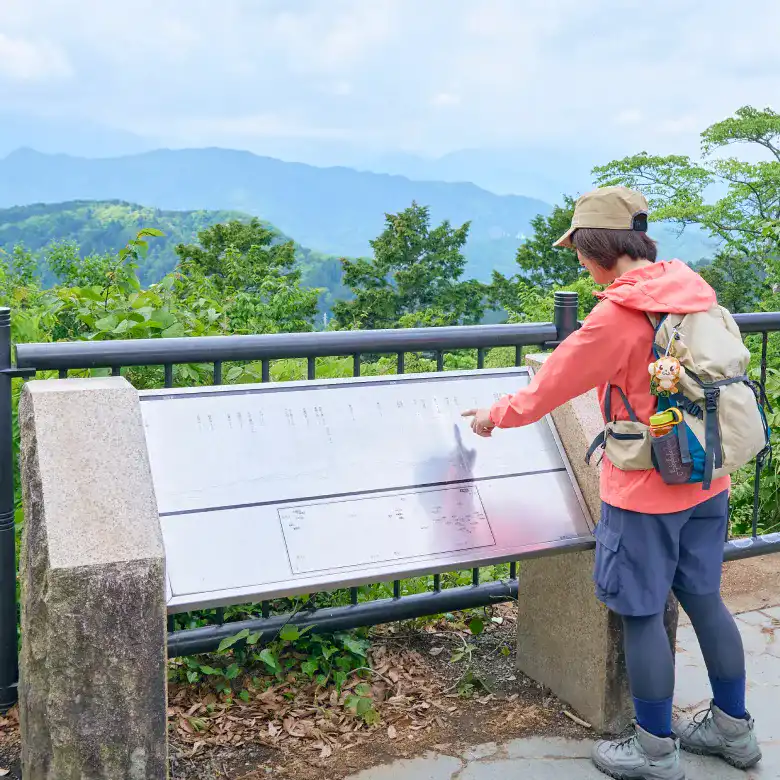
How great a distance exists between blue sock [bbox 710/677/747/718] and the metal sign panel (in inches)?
24.9

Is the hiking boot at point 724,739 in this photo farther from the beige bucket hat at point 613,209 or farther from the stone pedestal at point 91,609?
the stone pedestal at point 91,609

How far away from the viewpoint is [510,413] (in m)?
3.04

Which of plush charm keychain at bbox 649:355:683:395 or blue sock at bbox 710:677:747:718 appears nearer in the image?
plush charm keychain at bbox 649:355:683:395

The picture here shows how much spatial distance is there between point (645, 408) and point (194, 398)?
1.37 m

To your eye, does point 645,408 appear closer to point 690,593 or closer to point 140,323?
point 690,593

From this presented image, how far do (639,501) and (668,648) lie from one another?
499 mm

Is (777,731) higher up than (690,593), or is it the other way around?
(690,593)

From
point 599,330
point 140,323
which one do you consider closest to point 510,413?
point 599,330

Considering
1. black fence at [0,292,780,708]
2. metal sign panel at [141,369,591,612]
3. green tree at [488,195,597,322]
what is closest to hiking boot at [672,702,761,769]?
metal sign panel at [141,369,591,612]

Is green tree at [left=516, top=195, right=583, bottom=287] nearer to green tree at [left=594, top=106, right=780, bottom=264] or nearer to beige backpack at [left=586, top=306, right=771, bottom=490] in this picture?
green tree at [left=594, top=106, right=780, bottom=264]

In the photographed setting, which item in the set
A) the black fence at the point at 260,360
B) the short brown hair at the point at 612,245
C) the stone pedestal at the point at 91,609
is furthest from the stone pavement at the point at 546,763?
the short brown hair at the point at 612,245

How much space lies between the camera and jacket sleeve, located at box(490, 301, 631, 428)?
2789mm

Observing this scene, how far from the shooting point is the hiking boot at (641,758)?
3029 mm

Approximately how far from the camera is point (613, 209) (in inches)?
113
